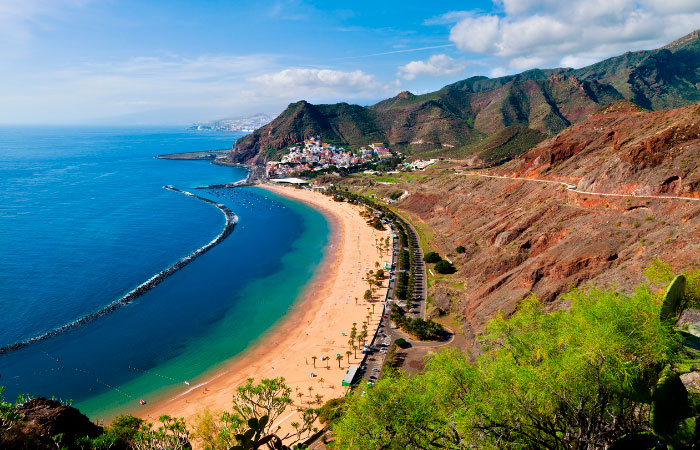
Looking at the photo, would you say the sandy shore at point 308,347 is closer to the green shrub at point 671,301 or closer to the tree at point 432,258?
the tree at point 432,258

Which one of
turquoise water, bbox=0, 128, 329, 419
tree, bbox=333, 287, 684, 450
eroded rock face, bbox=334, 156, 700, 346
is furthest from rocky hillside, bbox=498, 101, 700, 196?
turquoise water, bbox=0, 128, 329, 419

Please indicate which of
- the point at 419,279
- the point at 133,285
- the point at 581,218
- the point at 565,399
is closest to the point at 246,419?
the point at 565,399

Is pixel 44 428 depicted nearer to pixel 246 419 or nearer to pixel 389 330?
pixel 246 419

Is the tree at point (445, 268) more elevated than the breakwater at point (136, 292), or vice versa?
the tree at point (445, 268)

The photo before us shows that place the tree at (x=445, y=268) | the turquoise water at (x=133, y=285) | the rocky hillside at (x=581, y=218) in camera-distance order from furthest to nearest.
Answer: the tree at (x=445, y=268), the turquoise water at (x=133, y=285), the rocky hillside at (x=581, y=218)

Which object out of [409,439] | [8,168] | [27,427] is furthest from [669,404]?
[8,168]

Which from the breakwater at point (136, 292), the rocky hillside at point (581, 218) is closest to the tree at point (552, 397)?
the rocky hillside at point (581, 218)

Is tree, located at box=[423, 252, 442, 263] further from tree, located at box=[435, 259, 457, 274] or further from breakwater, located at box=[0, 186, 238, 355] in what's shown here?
breakwater, located at box=[0, 186, 238, 355]
